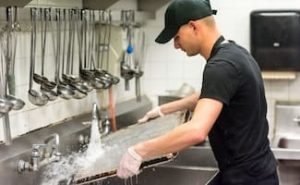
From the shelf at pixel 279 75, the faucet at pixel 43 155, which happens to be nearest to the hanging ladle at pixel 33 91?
the faucet at pixel 43 155

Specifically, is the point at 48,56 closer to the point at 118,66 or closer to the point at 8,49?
the point at 8,49

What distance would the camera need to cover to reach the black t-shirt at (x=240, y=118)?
5.47ft

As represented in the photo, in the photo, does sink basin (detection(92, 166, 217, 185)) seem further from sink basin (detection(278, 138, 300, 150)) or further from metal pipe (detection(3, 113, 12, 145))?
sink basin (detection(278, 138, 300, 150))

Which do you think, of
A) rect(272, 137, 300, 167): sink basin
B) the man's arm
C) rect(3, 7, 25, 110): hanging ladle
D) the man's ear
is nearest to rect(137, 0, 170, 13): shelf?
rect(272, 137, 300, 167): sink basin

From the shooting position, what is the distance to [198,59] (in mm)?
3086

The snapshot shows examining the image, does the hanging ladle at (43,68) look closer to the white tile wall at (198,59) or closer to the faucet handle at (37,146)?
the faucet handle at (37,146)

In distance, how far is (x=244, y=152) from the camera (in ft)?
5.89

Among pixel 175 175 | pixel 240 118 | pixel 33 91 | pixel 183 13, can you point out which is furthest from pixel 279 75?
pixel 33 91

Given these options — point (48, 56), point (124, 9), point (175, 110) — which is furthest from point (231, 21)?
point (48, 56)

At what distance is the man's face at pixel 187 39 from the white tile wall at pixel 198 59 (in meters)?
1.28

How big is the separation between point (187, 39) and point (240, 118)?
0.32 metres

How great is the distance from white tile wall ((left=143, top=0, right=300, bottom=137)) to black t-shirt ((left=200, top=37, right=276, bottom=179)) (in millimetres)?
1159

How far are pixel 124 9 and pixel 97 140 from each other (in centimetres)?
96

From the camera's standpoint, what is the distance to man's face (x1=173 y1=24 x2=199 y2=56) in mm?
1741
